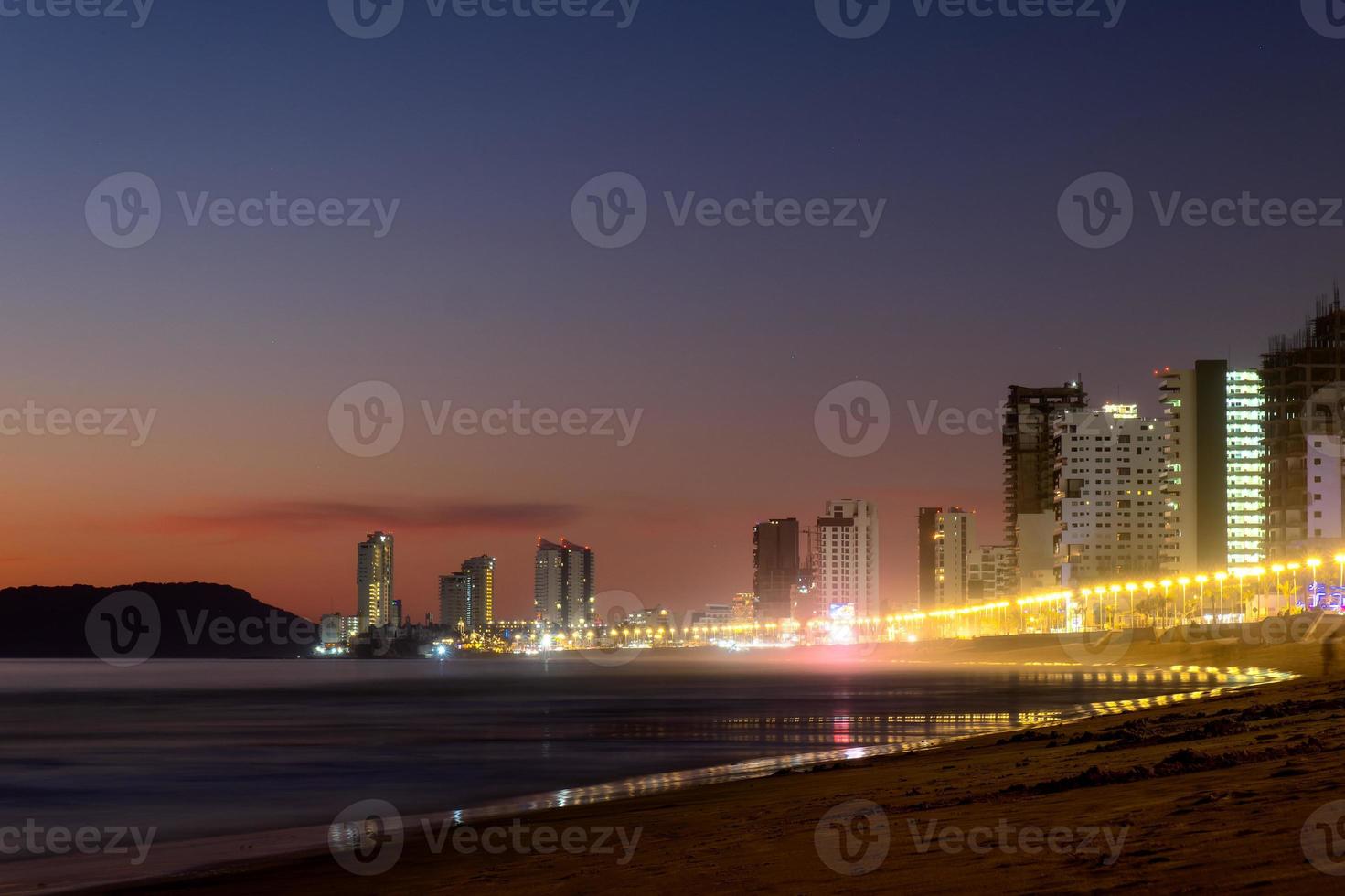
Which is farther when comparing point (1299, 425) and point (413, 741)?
point (1299, 425)

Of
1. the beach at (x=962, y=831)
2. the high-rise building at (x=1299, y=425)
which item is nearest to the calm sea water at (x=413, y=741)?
the beach at (x=962, y=831)

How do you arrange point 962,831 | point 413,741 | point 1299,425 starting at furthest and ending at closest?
1. point 1299,425
2. point 413,741
3. point 962,831

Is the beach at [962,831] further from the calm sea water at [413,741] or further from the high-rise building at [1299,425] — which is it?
the high-rise building at [1299,425]

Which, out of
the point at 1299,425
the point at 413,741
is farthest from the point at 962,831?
the point at 1299,425

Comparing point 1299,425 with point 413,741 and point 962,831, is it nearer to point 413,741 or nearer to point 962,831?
point 413,741

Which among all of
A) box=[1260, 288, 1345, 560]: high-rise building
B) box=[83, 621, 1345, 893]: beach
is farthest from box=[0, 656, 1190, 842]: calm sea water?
box=[1260, 288, 1345, 560]: high-rise building
